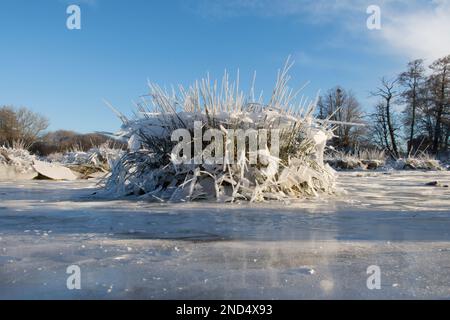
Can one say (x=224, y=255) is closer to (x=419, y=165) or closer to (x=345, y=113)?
(x=419, y=165)

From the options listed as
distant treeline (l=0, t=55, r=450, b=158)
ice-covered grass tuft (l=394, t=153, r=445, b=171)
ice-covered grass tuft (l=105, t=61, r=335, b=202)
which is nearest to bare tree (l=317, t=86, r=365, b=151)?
distant treeline (l=0, t=55, r=450, b=158)

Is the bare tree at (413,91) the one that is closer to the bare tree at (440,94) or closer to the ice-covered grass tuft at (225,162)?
the bare tree at (440,94)

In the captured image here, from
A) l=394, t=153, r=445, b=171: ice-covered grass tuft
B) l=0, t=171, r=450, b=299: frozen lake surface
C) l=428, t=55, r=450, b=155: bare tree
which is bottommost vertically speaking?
l=394, t=153, r=445, b=171: ice-covered grass tuft

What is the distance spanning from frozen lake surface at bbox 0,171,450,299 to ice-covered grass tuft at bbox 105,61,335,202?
733 millimetres

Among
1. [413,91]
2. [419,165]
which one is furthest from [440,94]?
[419,165]

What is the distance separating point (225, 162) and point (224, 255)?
1527 millimetres

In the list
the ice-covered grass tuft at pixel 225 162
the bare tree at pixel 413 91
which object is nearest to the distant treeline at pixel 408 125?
the bare tree at pixel 413 91

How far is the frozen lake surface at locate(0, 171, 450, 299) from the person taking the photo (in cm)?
69

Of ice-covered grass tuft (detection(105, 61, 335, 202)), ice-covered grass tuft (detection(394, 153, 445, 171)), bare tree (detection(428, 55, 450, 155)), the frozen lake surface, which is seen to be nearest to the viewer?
the frozen lake surface

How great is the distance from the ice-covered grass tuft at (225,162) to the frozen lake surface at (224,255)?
0.73m

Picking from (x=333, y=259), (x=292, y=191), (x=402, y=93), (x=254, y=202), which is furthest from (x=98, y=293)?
(x=402, y=93)

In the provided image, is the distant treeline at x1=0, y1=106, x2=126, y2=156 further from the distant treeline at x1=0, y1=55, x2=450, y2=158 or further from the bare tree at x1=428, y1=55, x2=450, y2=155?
the bare tree at x1=428, y1=55, x2=450, y2=155

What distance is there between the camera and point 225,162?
247 centimetres

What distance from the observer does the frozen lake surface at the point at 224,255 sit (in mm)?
687
